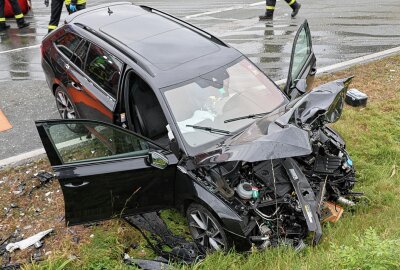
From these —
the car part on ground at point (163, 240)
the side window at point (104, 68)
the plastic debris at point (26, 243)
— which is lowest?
the plastic debris at point (26, 243)

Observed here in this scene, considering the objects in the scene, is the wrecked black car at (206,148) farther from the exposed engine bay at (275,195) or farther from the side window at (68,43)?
the side window at (68,43)

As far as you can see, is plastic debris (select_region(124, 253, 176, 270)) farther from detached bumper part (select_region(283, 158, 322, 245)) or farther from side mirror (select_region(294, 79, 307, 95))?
side mirror (select_region(294, 79, 307, 95))

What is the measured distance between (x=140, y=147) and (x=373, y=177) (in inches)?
112

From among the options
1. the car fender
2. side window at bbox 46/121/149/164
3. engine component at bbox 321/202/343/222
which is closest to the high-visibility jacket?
side window at bbox 46/121/149/164

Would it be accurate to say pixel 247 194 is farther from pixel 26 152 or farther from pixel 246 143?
pixel 26 152

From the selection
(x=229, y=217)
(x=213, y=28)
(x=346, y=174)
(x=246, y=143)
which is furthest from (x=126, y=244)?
(x=213, y=28)

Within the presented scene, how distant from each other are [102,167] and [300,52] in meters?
2.86

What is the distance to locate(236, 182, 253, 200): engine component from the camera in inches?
148

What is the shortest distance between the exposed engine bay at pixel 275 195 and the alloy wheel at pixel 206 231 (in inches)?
11.9

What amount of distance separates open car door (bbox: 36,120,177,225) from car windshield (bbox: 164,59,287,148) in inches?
15.2

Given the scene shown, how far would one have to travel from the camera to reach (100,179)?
3859 mm

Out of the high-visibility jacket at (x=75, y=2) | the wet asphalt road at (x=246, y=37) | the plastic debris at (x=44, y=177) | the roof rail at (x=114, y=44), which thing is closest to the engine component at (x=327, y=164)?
the roof rail at (x=114, y=44)

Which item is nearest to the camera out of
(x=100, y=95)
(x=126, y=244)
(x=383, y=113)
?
(x=126, y=244)

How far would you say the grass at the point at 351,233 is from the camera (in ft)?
9.60
